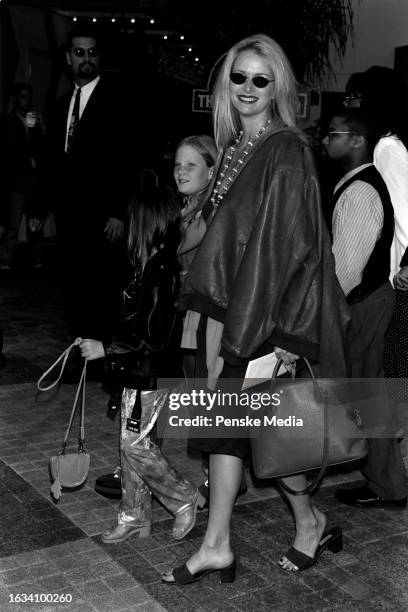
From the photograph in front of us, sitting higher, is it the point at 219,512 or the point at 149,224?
the point at 149,224

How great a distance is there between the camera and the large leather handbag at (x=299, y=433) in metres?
3.35

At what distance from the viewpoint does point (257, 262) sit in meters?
3.24

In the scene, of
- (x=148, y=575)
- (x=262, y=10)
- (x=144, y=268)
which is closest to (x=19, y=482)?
(x=148, y=575)

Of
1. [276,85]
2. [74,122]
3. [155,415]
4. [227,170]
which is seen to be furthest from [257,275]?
[74,122]

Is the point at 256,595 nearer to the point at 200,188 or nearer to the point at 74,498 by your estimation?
the point at 74,498

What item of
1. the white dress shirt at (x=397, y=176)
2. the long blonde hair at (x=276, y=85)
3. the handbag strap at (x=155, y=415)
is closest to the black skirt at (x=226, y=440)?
the handbag strap at (x=155, y=415)

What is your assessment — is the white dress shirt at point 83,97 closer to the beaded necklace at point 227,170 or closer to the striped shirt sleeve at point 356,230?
the striped shirt sleeve at point 356,230

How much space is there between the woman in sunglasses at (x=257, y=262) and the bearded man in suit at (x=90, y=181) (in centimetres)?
236

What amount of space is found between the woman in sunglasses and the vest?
75 cm

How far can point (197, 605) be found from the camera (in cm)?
339

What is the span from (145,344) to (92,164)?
2.44m

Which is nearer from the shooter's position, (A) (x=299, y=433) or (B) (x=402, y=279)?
(A) (x=299, y=433)

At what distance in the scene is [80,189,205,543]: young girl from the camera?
3.72 m

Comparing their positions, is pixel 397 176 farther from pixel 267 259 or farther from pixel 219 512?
pixel 219 512
